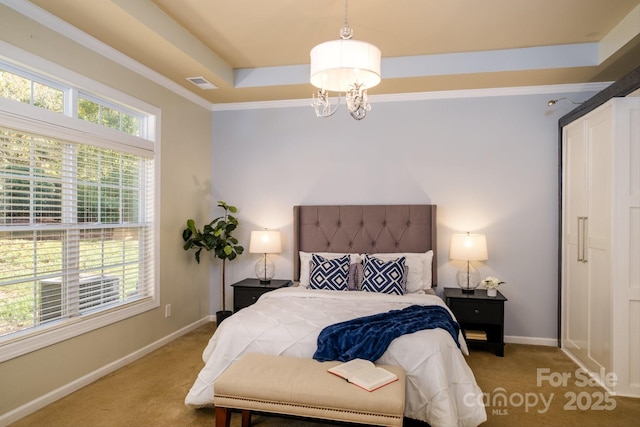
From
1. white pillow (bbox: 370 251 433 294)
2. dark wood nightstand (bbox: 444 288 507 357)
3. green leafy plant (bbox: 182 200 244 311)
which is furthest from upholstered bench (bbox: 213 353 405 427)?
green leafy plant (bbox: 182 200 244 311)

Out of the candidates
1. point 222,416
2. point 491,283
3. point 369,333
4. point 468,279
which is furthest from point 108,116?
point 491,283

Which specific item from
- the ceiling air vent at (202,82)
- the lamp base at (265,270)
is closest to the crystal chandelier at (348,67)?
the ceiling air vent at (202,82)

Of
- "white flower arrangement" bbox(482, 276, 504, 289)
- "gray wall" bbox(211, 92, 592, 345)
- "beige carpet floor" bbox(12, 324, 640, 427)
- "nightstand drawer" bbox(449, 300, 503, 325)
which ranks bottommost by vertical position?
"beige carpet floor" bbox(12, 324, 640, 427)

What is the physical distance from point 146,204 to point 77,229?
0.83m

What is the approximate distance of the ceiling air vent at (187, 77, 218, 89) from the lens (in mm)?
3867

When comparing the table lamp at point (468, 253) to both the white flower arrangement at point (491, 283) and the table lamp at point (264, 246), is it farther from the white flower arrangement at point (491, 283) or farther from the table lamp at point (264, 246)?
the table lamp at point (264, 246)

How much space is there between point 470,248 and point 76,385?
3.43m

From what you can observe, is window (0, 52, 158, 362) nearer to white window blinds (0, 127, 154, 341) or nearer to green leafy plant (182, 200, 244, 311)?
white window blinds (0, 127, 154, 341)

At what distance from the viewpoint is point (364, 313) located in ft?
9.37

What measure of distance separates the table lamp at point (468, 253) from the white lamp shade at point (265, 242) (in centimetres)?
178

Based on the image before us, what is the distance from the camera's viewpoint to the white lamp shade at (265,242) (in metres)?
4.21

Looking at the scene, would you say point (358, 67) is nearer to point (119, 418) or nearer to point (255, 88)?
point (255, 88)

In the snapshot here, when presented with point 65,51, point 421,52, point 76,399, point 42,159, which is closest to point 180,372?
point 76,399

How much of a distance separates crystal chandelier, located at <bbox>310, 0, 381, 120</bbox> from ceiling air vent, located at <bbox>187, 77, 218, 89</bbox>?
6.03ft
